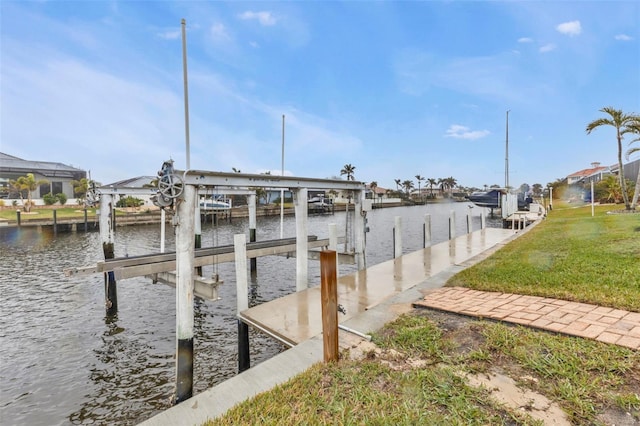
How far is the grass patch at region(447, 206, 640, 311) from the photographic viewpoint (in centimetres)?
464

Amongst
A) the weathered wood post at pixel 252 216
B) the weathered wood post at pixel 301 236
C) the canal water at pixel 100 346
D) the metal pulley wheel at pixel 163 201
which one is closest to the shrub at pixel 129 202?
the canal water at pixel 100 346

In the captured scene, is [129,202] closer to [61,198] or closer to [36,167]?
[61,198]

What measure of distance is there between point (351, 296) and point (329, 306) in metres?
2.93

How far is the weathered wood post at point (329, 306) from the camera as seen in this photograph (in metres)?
3.32

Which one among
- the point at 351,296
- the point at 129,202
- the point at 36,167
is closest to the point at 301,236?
the point at 351,296

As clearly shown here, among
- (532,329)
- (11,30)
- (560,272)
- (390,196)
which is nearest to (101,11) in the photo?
(11,30)

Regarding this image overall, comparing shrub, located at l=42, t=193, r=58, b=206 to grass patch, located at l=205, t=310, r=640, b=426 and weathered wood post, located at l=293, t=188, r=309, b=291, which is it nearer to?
weathered wood post, located at l=293, t=188, r=309, b=291

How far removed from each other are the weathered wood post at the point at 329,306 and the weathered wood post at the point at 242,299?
2292 millimetres

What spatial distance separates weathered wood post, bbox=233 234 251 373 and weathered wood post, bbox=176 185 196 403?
1042mm

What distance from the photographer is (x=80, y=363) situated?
18.5 ft

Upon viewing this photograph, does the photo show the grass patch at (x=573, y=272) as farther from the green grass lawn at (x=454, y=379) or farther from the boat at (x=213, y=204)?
the boat at (x=213, y=204)

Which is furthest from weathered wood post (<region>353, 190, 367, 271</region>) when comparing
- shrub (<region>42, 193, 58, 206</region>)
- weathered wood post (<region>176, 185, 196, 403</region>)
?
shrub (<region>42, 193, 58, 206</region>)

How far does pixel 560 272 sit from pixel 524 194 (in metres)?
35.6

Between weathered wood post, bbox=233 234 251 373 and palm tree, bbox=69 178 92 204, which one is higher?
palm tree, bbox=69 178 92 204
